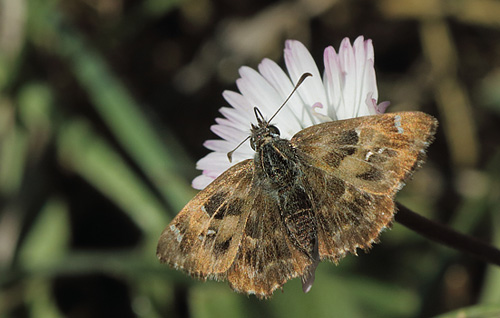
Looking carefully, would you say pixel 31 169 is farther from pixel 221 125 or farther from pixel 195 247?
pixel 195 247

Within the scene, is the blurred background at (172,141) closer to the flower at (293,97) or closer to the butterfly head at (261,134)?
the flower at (293,97)

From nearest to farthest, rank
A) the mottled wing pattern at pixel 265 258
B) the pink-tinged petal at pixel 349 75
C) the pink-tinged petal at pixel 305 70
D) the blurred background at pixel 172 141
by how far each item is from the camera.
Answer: the mottled wing pattern at pixel 265 258
the pink-tinged petal at pixel 349 75
the pink-tinged petal at pixel 305 70
the blurred background at pixel 172 141

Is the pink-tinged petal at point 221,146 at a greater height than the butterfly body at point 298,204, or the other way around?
the pink-tinged petal at point 221,146

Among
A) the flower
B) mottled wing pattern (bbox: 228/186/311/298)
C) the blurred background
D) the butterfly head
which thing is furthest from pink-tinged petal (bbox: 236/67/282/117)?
the blurred background

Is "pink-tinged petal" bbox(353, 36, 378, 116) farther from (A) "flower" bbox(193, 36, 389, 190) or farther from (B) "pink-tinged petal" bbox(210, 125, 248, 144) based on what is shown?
(B) "pink-tinged petal" bbox(210, 125, 248, 144)

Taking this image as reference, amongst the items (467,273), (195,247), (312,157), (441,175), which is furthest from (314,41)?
(195,247)

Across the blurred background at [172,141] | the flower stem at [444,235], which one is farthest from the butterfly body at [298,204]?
the blurred background at [172,141]
